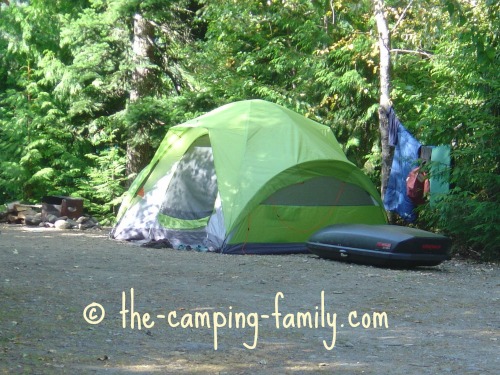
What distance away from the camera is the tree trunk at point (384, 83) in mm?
13766

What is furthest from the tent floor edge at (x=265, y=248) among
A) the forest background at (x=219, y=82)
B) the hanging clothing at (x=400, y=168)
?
the hanging clothing at (x=400, y=168)

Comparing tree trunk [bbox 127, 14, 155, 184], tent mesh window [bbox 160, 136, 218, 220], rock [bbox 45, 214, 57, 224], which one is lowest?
rock [bbox 45, 214, 57, 224]

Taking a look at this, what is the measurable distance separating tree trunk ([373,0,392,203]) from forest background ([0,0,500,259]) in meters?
0.14

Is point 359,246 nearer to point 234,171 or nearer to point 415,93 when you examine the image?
point 234,171

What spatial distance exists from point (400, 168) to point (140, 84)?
6.73 metres

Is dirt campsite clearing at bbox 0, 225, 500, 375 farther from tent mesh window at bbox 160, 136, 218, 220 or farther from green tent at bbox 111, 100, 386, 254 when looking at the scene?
tent mesh window at bbox 160, 136, 218, 220

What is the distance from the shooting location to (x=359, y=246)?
10336mm

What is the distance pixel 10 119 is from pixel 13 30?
2.27 m

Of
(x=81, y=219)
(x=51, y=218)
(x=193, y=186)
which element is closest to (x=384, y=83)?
(x=193, y=186)

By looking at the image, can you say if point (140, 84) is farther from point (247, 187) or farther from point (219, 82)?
point (247, 187)

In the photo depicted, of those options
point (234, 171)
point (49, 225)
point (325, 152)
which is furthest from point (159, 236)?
point (49, 225)

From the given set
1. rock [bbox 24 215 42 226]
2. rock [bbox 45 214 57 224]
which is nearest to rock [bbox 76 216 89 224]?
rock [bbox 45 214 57 224]

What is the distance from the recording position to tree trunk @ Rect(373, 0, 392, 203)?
13.8m

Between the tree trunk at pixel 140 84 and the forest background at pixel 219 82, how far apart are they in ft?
0.09
